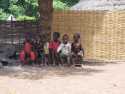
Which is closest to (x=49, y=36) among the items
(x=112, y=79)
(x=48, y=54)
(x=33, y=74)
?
(x=48, y=54)

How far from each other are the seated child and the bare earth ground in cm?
83

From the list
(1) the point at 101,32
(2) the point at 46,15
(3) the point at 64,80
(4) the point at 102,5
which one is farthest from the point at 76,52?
(4) the point at 102,5

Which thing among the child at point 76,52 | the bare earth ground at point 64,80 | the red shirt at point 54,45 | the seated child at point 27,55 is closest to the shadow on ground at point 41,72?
the bare earth ground at point 64,80

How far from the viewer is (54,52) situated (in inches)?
632

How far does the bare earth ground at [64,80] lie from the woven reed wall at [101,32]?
2608 mm

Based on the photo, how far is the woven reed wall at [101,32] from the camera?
19078mm

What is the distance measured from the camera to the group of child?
15.8 meters

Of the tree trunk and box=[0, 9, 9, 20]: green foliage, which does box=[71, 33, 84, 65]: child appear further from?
box=[0, 9, 9, 20]: green foliage

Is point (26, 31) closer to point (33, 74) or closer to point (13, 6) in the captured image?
point (33, 74)

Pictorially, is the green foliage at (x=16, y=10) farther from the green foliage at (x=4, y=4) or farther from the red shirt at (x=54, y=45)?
the red shirt at (x=54, y=45)

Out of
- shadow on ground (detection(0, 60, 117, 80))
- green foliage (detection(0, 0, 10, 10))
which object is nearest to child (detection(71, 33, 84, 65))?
shadow on ground (detection(0, 60, 117, 80))

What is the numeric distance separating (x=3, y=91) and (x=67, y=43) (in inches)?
223

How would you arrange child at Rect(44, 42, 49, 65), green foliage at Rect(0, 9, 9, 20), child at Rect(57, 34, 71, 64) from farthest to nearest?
green foliage at Rect(0, 9, 9, 20)
child at Rect(44, 42, 49, 65)
child at Rect(57, 34, 71, 64)

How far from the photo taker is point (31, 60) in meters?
16.1
